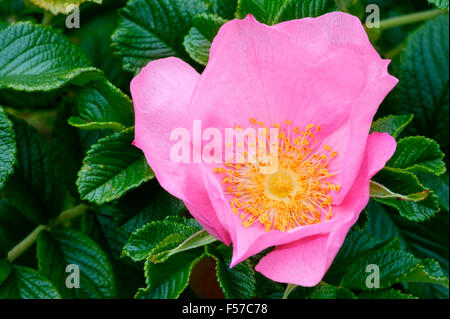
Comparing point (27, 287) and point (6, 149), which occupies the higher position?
point (6, 149)

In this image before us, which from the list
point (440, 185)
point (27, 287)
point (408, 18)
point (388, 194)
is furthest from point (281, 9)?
point (27, 287)

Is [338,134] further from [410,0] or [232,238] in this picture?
[410,0]

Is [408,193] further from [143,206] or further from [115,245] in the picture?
[115,245]

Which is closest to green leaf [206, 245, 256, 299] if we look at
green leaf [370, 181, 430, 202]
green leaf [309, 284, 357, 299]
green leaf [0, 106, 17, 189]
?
green leaf [309, 284, 357, 299]

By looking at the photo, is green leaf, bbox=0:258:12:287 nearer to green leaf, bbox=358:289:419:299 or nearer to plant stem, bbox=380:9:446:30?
green leaf, bbox=358:289:419:299

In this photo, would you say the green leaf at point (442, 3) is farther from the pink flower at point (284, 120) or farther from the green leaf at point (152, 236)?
the green leaf at point (152, 236)

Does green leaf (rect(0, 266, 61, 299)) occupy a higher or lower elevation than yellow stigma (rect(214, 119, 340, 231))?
lower

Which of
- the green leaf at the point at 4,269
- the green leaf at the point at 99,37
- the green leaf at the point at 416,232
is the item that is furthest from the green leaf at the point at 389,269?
the green leaf at the point at 99,37
